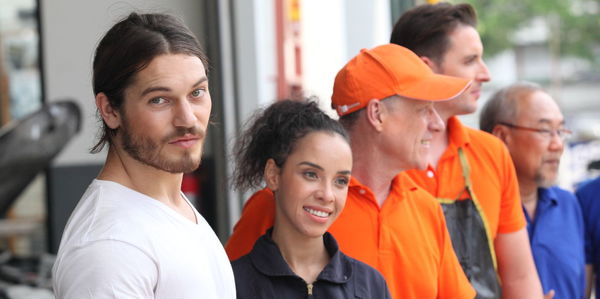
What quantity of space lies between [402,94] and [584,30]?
2450 cm

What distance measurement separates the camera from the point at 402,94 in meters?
2.65

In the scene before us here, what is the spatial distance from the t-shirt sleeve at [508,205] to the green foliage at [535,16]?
21.4 m

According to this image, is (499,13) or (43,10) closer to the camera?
(43,10)

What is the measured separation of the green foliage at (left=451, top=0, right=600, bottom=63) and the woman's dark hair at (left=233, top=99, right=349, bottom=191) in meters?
22.1

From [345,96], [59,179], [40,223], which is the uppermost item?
[345,96]

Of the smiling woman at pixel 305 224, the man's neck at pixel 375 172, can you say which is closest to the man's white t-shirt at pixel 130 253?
the smiling woman at pixel 305 224

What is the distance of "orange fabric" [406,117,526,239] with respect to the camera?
294 cm

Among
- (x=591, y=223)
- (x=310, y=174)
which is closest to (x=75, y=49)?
(x=591, y=223)

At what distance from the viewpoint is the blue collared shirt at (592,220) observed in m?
3.70

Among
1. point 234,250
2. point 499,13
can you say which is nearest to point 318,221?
point 234,250

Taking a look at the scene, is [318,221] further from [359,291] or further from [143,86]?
[143,86]

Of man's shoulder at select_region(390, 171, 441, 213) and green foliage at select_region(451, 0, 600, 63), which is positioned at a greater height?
man's shoulder at select_region(390, 171, 441, 213)

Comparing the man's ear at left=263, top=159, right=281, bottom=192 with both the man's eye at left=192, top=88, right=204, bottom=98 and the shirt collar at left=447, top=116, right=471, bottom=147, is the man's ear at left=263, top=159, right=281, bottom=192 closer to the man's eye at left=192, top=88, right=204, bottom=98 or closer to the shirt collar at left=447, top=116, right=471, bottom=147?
the man's eye at left=192, top=88, right=204, bottom=98

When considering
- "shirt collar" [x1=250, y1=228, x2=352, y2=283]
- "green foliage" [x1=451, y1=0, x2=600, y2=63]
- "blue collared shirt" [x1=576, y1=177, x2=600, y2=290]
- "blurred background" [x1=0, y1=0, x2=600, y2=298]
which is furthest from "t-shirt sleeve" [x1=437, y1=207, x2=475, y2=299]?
"green foliage" [x1=451, y1=0, x2=600, y2=63]
